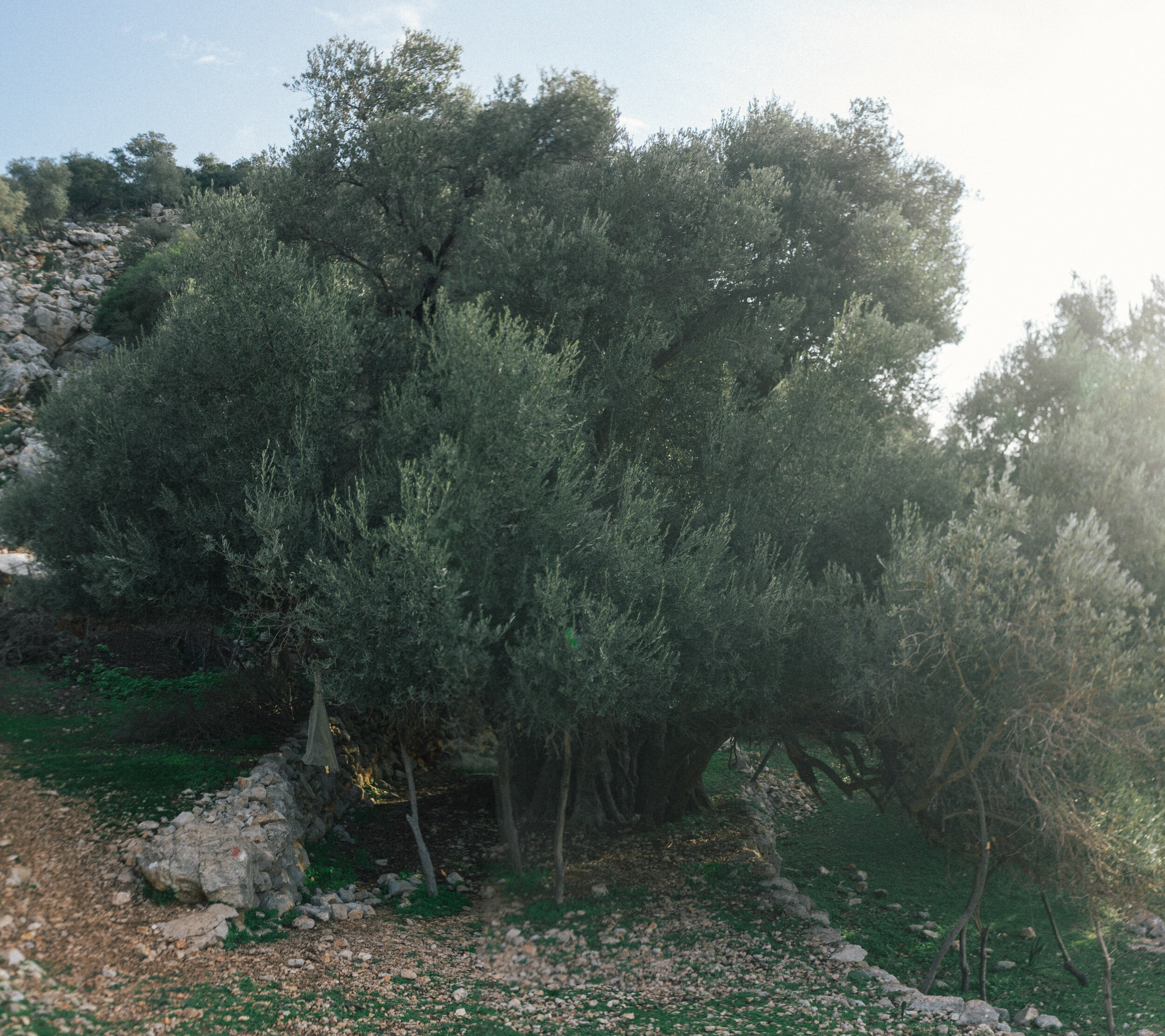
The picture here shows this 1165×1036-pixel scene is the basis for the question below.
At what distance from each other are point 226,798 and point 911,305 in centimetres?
1687

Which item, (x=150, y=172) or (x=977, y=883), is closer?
(x=977, y=883)

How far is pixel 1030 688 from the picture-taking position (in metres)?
9.90

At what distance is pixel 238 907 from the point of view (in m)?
10.6

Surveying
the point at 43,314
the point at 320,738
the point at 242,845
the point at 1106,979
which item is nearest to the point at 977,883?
the point at 1106,979

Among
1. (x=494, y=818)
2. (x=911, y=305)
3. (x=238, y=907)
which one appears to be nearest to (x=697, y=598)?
(x=238, y=907)

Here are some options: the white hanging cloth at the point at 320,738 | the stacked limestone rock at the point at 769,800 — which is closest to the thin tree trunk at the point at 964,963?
the stacked limestone rock at the point at 769,800

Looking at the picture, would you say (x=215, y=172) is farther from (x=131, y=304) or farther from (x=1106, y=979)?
(x=1106, y=979)

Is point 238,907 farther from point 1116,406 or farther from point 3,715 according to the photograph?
point 1116,406

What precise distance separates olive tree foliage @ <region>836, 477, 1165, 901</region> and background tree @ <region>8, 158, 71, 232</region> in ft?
257

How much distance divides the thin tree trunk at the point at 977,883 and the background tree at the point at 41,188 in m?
79.8

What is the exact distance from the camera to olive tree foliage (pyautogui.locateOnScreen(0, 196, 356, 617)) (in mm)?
13305

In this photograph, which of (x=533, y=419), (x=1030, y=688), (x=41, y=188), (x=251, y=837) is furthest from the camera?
(x=41, y=188)

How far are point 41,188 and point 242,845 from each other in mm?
76244

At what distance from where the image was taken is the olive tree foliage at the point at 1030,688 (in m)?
9.69
